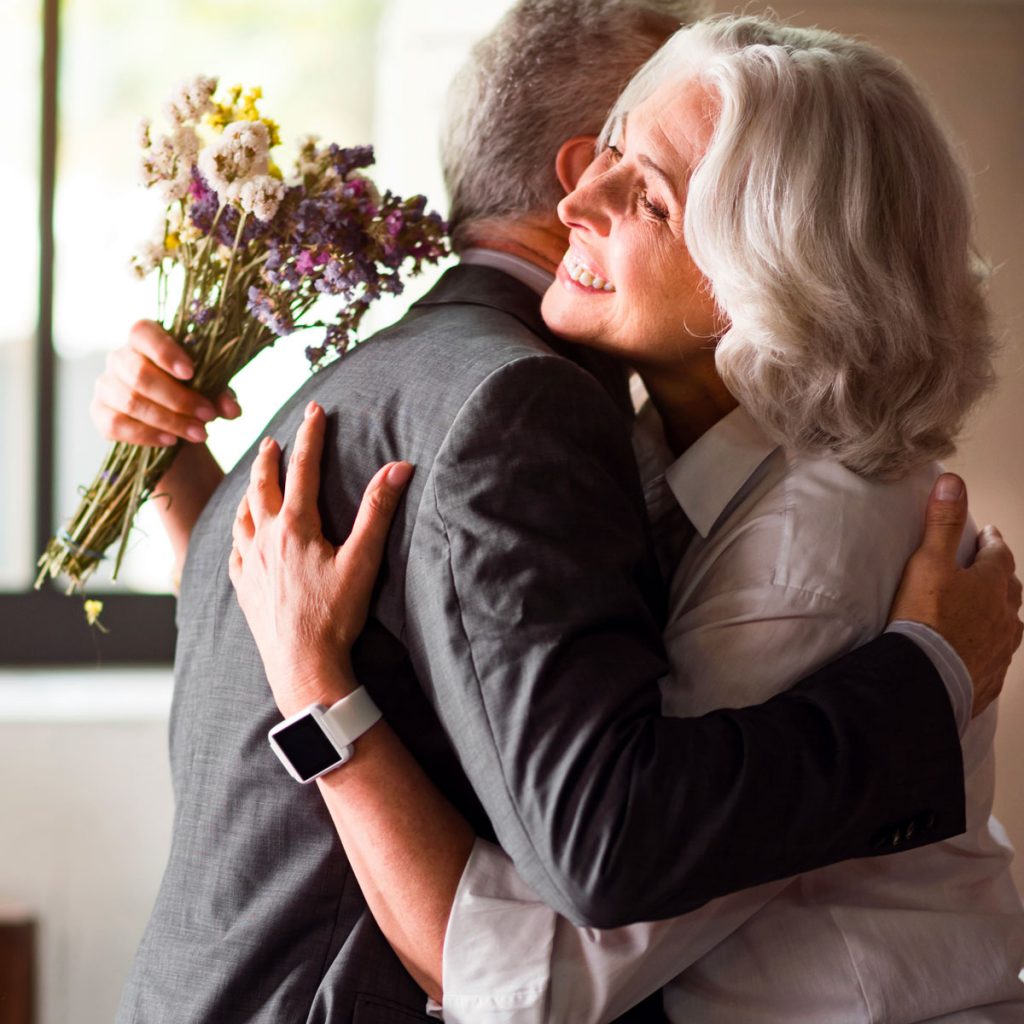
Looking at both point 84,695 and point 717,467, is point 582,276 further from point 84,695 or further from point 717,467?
point 84,695

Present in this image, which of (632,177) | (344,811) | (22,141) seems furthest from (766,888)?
(22,141)

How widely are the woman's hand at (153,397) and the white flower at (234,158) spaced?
201 mm

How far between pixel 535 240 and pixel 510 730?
660 mm

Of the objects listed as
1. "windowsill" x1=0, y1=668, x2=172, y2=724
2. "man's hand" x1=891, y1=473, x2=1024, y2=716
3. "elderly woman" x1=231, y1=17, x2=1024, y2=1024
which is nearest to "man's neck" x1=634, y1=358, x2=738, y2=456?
"elderly woman" x1=231, y1=17, x2=1024, y2=1024

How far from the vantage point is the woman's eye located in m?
1.20

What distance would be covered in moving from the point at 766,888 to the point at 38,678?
5.87 feet


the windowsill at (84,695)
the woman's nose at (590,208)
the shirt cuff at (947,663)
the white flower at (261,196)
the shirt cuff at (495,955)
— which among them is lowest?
the windowsill at (84,695)

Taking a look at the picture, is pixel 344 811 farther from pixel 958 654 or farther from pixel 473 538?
pixel 958 654

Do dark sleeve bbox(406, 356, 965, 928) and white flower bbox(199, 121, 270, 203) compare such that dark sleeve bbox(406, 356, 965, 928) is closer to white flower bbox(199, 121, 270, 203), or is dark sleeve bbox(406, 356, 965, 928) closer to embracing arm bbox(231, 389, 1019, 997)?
embracing arm bbox(231, 389, 1019, 997)

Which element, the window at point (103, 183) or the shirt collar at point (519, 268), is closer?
the shirt collar at point (519, 268)

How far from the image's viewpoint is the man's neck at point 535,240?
137 centimetres

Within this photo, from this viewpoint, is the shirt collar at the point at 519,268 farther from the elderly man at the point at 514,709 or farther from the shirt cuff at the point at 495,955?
the shirt cuff at the point at 495,955

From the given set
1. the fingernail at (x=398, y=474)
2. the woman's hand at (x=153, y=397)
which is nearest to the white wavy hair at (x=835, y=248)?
the fingernail at (x=398, y=474)

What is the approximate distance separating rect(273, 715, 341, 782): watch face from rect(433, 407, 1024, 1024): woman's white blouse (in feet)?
0.49
